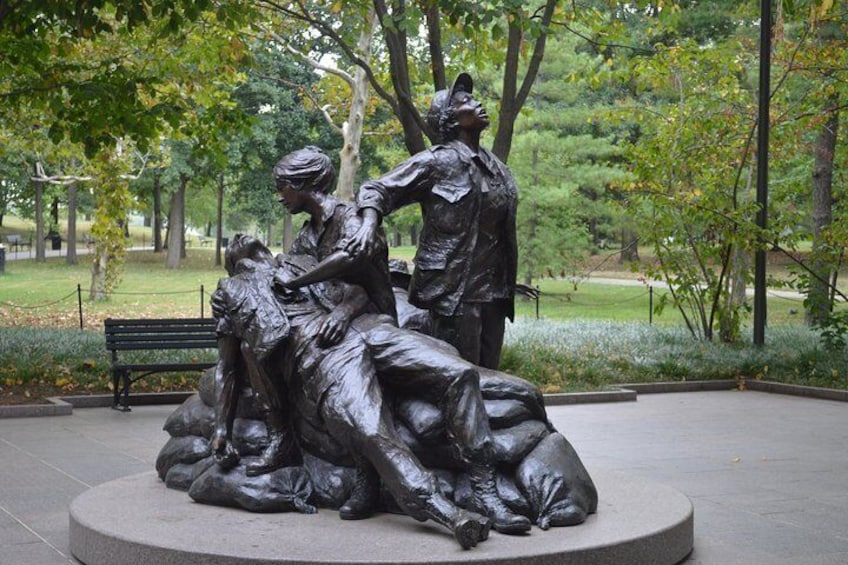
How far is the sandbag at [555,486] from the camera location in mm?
5785

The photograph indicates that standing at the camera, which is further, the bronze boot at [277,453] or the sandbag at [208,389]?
the sandbag at [208,389]

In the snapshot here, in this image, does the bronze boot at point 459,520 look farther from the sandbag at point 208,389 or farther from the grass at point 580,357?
the grass at point 580,357

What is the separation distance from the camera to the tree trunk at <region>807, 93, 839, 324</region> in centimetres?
1562

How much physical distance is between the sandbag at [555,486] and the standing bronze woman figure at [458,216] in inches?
47.4

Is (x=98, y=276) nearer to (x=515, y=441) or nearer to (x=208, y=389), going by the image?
(x=208, y=389)

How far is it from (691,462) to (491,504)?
406cm

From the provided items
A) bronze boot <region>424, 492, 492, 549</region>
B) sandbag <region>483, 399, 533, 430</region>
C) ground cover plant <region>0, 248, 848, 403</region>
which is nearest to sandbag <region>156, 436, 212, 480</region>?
sandbag <region>483, 399, 533, 430</region>

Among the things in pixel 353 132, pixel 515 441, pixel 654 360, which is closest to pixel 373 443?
pixel 515 441

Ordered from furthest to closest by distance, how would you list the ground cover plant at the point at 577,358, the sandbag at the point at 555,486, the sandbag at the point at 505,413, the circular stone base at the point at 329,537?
the ground cover plant at the point at 577,358, the sandbag at the point at 505,413, the sandbag at the point at 555,486, the circular stone base at the point at 329,537

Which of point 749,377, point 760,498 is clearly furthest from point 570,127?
point 760,498

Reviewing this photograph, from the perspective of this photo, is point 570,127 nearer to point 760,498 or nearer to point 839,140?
point 839,140

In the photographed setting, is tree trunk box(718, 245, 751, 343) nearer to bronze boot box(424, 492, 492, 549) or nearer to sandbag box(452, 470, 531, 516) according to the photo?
sandbag box(452, 470, 531, 516)

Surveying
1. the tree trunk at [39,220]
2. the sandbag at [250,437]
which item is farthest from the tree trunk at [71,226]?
the sandbag at [250,437]

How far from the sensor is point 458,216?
23.0ft
